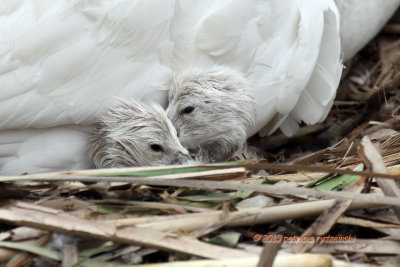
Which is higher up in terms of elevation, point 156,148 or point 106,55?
point 106,55

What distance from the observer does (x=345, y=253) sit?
1160 millimetres

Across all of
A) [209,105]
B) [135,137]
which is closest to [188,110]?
[209,105]

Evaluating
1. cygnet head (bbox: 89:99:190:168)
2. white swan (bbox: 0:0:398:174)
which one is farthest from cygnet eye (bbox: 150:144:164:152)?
white swan (bbox: 0:0:398:174)

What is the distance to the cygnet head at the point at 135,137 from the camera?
158 centimetres

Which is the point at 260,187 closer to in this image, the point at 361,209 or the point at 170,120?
the point at 361,209

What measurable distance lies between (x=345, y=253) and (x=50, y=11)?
0.84m

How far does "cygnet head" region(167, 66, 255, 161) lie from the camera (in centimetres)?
164

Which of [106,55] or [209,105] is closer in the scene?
[106,55]

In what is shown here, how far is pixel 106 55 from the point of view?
1.52 meters

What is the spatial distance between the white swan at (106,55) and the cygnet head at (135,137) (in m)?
0.03

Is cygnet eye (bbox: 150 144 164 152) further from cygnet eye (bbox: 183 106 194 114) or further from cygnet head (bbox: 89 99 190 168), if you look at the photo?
cygnet eye (bbox: 183 106 194 114)

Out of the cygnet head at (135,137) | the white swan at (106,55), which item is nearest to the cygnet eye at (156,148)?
the cygnet head at (135,137)

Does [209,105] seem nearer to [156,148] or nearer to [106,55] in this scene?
[156,148]

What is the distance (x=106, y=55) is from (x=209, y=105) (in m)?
0.29
